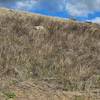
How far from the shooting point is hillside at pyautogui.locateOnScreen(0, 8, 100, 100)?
7.17 m

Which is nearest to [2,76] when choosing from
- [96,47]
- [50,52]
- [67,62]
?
[67,62]

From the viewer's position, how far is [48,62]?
8.95 meters

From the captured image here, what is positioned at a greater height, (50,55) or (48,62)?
(50,55)

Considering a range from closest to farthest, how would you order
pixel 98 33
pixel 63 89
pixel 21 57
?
pixel 63 89 → pixel 21 57 → pixel 98 33

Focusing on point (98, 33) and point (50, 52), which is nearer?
point (50, 52)

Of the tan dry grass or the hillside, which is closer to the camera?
the hillside

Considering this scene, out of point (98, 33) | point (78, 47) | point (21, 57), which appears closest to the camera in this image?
point (21, 57)

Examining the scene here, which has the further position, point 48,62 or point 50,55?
point 50,55

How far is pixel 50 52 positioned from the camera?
32.7 feet

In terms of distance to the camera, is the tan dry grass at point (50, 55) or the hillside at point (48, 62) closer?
the hillside at point (48, 62)

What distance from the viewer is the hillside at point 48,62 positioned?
7.17 meters

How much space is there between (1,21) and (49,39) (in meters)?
2.51

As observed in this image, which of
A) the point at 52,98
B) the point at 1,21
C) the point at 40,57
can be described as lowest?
the point at 52,98

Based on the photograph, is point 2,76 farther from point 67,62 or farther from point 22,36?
point 22,36
